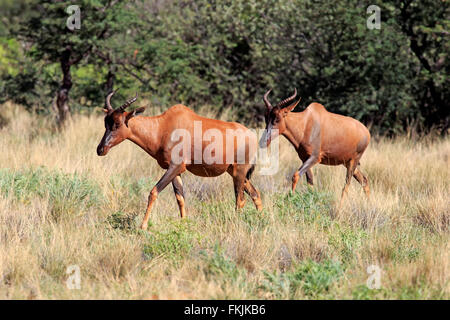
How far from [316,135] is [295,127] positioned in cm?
31

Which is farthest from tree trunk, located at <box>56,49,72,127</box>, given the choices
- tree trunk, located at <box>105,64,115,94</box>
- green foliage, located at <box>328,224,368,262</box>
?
green foliage, located at <box>328,224,368,262</box>

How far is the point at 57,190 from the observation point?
792cm

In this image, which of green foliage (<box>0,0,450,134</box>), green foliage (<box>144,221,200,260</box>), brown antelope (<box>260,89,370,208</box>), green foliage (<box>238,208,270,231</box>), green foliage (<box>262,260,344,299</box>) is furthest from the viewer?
green foliage (<box>0,0,450,134</box>)

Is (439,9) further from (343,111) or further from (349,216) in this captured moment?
(349,216)

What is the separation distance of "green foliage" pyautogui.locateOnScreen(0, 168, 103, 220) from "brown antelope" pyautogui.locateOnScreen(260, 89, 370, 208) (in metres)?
2.31

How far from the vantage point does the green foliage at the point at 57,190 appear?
770 centimetres

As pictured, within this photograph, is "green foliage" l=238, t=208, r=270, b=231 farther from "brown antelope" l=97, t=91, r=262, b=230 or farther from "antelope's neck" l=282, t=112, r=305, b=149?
"antelope's neck" l=282, t=112, r=305, b=149

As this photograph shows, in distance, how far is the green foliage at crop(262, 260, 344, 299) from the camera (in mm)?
5164

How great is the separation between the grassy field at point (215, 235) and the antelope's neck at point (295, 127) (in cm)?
82

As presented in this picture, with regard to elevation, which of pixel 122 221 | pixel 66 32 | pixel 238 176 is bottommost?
pixel 122 221

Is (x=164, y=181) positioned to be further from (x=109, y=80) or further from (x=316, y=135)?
(x=109, y=80)

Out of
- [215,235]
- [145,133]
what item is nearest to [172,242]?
[215,235]
